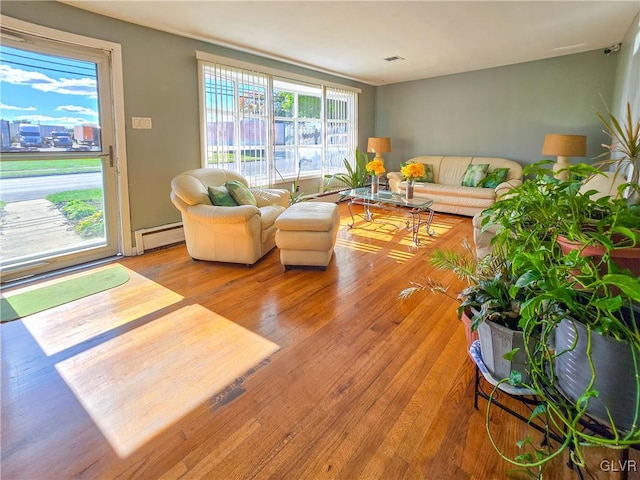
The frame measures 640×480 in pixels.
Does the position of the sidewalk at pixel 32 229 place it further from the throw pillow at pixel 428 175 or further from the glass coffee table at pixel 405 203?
the throw pillow at pixel 428 175

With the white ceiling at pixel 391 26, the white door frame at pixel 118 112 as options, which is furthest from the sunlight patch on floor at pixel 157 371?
the white ceiling at pixel 391 26

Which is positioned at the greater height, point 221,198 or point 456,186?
point 456,186

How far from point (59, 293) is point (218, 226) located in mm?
1338

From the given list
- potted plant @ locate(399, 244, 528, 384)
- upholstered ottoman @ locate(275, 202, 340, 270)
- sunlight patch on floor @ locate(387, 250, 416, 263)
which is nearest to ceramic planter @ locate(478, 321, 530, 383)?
potted plant @ locate(399, 244, 528, 384)

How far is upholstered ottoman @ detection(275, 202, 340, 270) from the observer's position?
3.19m

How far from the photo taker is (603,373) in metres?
0.93

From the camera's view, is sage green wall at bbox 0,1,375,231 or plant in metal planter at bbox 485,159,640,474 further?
sage green wall at bbox 0,1,375,231

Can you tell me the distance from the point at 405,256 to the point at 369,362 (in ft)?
6.44

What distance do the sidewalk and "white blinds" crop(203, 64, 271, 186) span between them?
167cm

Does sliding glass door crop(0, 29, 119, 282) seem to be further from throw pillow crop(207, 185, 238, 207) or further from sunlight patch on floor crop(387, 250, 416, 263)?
sunlight patch on floor crop(387, 250, 416, 263)

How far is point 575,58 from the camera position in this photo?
5043 millimetres

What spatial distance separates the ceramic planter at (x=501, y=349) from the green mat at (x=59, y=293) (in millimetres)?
2839

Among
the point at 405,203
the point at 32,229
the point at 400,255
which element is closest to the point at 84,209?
the point at 32,229

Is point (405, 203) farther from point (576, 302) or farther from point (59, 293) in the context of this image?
point (59, 293)
